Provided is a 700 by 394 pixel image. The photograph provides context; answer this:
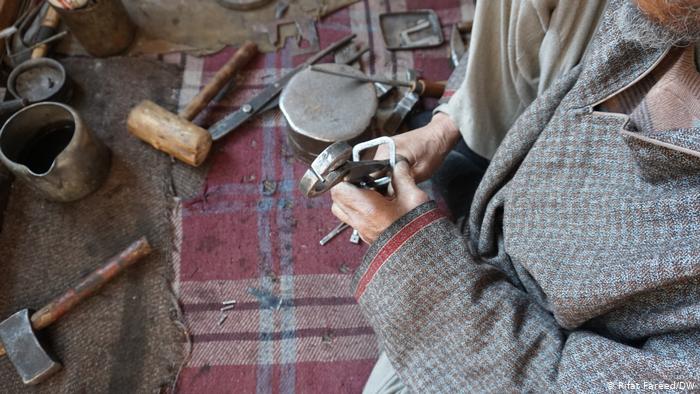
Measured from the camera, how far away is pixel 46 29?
65.2 inches

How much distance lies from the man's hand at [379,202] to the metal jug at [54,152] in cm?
83

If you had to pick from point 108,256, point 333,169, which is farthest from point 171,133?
point 333,169

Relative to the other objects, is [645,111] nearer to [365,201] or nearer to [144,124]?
[365,201]

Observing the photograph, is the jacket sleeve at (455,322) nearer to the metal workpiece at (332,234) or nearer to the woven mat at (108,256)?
the metal workpiece at (332,234)

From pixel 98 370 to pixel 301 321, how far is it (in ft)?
1.66

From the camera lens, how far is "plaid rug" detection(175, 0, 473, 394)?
124cm

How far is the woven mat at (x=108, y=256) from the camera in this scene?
4.05 feet

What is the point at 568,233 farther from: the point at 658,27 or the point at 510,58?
the point at 510,58

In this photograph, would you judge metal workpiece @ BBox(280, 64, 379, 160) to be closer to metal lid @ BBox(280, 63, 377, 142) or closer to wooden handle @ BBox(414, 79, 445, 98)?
metal lid @ BBox(280, 63, 377, 142)

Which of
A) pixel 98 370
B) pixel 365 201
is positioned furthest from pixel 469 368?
pixel 98 370

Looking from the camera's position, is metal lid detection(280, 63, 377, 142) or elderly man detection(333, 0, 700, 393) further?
metal lid detection(280, 63, 377, 142)

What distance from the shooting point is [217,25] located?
179 centimetres

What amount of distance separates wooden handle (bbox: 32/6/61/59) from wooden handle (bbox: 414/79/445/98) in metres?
1.20

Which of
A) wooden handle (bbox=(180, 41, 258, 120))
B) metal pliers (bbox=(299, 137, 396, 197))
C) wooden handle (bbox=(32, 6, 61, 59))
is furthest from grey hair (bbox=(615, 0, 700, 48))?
wooden handle (bbox=(32, 6, 61, 59))
